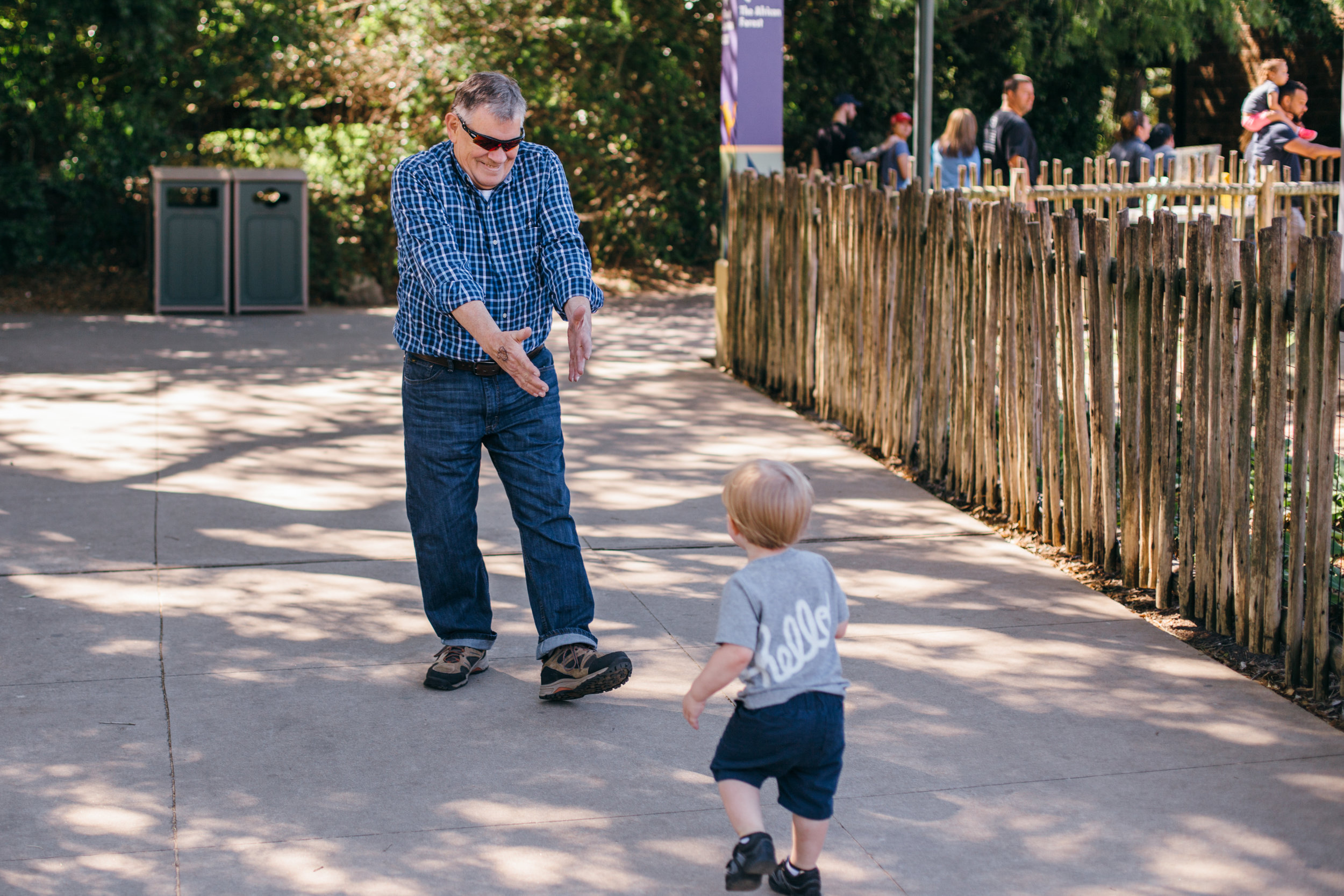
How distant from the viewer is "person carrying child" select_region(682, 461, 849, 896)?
3.00 m

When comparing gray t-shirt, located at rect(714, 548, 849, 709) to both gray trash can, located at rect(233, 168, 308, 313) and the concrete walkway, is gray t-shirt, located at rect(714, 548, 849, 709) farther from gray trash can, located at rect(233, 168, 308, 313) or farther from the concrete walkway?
gray trash can, located at rect(233, 168, 308, 313)

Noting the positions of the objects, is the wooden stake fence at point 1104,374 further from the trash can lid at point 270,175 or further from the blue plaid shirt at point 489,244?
the trash can lid at point 270,175

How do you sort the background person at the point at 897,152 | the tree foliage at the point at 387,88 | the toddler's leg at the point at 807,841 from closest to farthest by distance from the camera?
1. the toddler's leg at the point at 807,841
2. the tree foliage at the point at 387,88
3. the background person at the point at 897,152

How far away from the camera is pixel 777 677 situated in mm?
3039

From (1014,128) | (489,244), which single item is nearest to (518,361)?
(489,244)

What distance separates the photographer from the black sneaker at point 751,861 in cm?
308

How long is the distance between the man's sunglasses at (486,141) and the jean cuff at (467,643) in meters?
1.44

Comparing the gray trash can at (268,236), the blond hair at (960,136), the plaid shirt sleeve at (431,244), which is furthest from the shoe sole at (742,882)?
the gray trash can at (268,236)

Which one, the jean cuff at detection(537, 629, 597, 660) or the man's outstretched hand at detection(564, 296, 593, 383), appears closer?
the man's outstretched hand at detection(564, 296, 593, 383)

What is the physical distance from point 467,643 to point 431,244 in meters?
1.20

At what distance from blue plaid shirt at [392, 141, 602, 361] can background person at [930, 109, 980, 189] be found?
7597 millimetres

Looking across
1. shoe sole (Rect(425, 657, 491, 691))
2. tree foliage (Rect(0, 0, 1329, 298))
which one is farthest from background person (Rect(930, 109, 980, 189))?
shoe sole (Rect(425, 657, 491, 691))

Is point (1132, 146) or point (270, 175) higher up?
point (1132, 146)

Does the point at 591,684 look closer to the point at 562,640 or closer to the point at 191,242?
the point at 562,640
